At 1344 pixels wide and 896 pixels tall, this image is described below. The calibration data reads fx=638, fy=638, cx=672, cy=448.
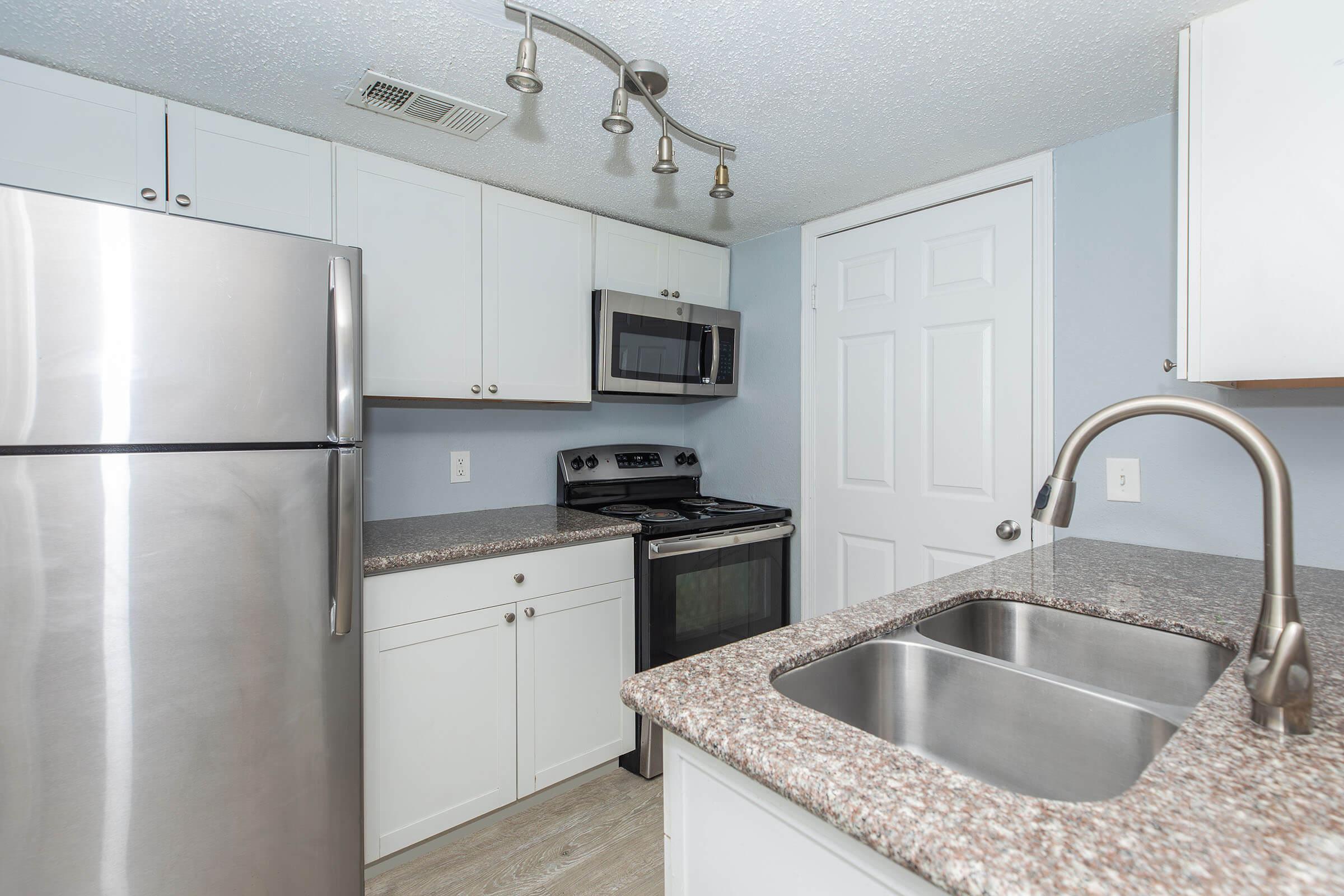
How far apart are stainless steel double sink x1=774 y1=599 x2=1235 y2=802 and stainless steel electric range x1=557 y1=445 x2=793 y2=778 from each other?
3.89ft

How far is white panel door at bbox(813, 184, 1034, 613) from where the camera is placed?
208 centimetres

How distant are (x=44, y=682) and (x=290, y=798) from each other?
522 millimetres

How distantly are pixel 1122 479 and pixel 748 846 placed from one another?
1684 millimetres

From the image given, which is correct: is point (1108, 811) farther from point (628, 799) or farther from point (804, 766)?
point (628, 799)

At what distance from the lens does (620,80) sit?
132 cm

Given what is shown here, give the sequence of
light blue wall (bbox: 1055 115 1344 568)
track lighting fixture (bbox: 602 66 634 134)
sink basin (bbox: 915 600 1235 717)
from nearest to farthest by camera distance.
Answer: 1. sink basin (bbox: 915 600 1235 717)
2. track lighting fixture (bbox: 602 66 634 134)
3. light blue wall (bbox: 1055 115 1344 568)

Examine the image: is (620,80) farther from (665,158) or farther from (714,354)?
(714,354)

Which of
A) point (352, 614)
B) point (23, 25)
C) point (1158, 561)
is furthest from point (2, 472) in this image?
point (1158, 561)

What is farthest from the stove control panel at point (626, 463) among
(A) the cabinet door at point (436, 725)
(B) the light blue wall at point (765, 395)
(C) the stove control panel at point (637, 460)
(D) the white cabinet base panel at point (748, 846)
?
(D) the white cabinet base panel at point (748, 846)

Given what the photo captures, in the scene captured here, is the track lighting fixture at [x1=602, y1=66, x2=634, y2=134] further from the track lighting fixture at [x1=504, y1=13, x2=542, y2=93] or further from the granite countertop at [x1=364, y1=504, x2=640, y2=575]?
the granite countertop at [x1=364, y1=504, x2=640, y2=575]

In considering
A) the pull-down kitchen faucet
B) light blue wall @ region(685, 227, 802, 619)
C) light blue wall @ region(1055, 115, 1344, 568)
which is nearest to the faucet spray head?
the pull-down kitchen faucet

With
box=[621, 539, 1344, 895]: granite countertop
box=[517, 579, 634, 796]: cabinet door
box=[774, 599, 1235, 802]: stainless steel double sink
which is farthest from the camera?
box=[517, 579, 634, 796]: cabinet door

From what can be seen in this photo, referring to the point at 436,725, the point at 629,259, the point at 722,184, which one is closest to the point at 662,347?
the point at 629,259

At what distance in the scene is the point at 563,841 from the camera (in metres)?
1.94
